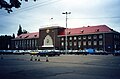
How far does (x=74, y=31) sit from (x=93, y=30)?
10.9 meters

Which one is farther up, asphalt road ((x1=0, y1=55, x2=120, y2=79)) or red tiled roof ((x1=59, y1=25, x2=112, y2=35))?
red tiled roof ((x1=59, y1=25, x2=112, y2=35))

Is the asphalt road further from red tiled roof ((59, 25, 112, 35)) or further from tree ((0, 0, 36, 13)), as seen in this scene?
red tiled roof ((59, 25, 112, 35))

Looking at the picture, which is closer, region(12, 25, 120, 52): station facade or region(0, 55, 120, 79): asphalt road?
region(0, 55, 120, 79): asphalt road

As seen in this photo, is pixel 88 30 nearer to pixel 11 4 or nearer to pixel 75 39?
pixel 75 39

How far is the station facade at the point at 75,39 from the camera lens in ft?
260

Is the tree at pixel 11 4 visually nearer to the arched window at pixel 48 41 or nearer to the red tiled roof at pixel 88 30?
the red tiled roof at pixel 88 30

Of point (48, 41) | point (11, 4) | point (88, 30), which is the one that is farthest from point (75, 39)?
point (11, 4)

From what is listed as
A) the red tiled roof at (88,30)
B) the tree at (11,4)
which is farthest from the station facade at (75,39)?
the tree at (11,4)

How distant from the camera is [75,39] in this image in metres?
90.6

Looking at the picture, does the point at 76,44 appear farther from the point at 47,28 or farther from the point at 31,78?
the point at 31,78

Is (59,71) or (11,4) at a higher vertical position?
(11,4)

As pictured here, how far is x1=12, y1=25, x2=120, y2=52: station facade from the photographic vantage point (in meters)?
79.3

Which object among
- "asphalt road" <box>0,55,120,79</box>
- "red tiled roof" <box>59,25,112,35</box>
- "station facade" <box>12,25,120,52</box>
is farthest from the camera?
"red tiled roof" <box>59,25,112,35</box>

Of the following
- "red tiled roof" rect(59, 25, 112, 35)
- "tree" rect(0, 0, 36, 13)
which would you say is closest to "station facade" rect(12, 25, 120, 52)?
"red tiled roof" rect(59, 25, 112, 35)
